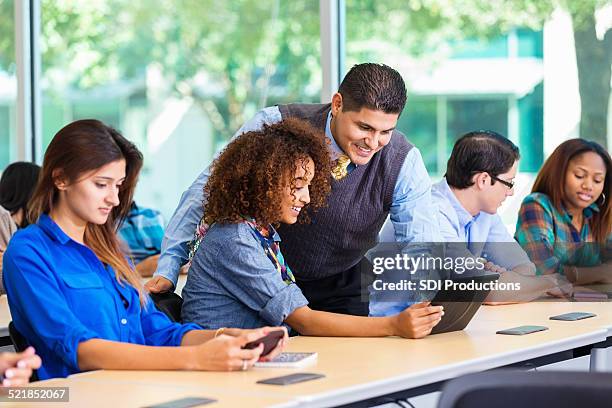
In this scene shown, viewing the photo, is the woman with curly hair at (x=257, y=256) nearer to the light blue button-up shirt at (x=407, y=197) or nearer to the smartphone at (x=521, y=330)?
the smartphone at (x=521, y=330)

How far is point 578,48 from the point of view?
545cm

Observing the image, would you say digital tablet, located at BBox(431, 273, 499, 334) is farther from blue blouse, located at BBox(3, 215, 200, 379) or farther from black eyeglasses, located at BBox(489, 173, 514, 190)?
black eyeglasses, located at BBox(489, 173, 514, 190)

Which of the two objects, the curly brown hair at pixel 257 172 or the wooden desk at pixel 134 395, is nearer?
the wooden desk at pixel 134 395

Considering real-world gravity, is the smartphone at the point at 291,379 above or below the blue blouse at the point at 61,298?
below

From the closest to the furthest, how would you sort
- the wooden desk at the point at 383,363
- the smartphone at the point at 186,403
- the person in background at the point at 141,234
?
the smartphone at the point at 186,403
the wooden desk at the point at 383,363
the person in background at the point at 141,234

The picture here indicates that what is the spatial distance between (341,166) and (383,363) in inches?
39.3

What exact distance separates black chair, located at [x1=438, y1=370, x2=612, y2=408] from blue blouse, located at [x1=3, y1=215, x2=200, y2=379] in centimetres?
124

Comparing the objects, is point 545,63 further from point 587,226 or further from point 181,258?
point 181,258

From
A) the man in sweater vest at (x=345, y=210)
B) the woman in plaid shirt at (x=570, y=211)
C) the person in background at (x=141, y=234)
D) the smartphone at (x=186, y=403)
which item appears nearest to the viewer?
the smartphone at (x=186, y=403)

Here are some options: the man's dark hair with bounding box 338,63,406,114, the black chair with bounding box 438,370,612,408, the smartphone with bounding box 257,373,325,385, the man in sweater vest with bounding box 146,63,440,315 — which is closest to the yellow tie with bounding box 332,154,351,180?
the man in sweater vest with bounding box 146,63,440,315

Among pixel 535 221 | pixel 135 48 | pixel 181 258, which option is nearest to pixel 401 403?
pixel 181 258

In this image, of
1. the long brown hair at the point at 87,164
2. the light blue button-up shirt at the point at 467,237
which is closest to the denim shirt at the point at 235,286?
the long brown hair at the point at 87,164

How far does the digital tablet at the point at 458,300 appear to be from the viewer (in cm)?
299

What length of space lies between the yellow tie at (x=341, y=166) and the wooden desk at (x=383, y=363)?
2.09 ft
